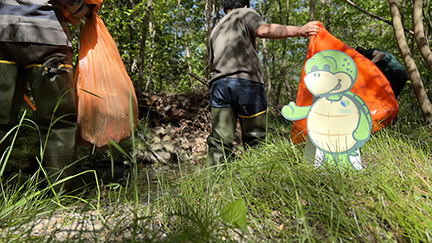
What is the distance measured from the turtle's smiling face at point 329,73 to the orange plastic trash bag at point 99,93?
53.1 inches

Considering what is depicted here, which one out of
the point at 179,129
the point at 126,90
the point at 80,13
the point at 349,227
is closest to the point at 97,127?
the point at 126,90

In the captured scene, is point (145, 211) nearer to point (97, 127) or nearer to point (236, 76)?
point (97, 127)

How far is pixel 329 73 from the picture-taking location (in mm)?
1958

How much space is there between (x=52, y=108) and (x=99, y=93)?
324 mm

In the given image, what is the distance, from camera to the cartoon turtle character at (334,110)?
185 cm

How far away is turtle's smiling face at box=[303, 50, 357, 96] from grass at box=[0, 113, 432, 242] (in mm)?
553

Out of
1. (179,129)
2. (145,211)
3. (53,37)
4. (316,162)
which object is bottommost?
(179,129)

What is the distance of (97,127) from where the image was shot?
2.06 m

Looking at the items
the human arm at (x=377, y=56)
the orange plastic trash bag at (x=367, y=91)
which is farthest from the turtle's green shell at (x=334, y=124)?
the human arm at (x=377, y=56)

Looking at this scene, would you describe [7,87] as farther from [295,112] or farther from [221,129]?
[295,112]

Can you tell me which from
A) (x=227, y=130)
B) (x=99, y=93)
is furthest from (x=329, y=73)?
(x=99, y=93)

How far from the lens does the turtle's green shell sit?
1.87m

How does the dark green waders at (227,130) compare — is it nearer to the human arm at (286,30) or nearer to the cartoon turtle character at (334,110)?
the cartoon turtle character at (334,110)

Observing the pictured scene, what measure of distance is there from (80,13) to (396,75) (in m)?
4.41
